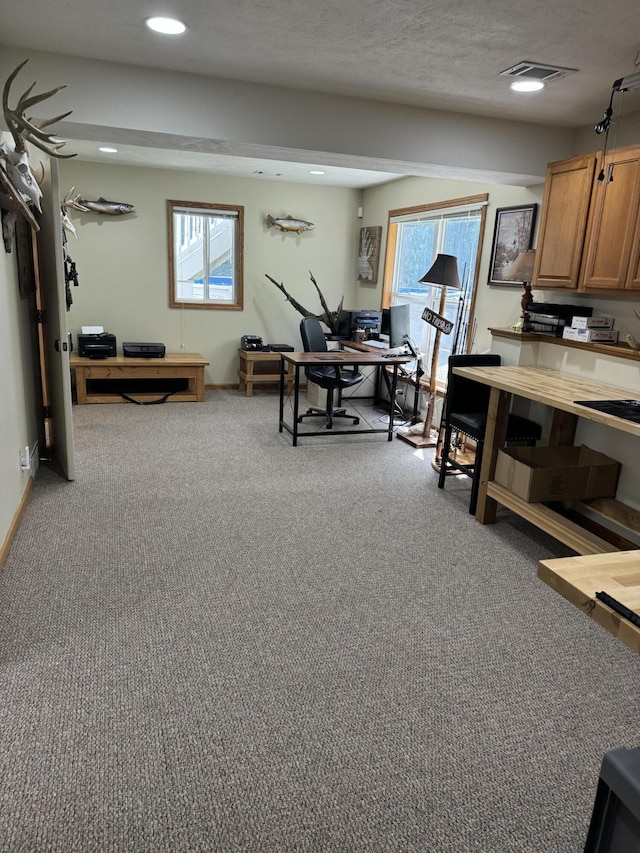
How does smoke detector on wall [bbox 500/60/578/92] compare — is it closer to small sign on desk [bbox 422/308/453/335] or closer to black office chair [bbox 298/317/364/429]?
small sign on desk [bbox 422/308/453/335]

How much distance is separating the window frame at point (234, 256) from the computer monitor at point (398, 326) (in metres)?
2.34

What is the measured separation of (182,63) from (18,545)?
275 centimetres

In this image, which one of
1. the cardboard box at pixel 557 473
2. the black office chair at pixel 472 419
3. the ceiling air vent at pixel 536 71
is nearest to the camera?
the ceiling air vent at pixel 536 71

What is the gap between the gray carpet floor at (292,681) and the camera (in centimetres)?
159

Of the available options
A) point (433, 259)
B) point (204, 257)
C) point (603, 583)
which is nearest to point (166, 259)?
point (204, 257)

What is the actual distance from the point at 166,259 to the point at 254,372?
170 cm

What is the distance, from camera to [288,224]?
7078 millimetres

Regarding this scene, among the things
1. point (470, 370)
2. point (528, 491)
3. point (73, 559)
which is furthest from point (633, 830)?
point (470, 370)

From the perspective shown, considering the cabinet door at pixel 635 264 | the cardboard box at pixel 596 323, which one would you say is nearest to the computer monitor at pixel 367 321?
the cardboard box at pixel 596 323

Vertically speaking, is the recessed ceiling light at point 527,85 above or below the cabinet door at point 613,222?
above

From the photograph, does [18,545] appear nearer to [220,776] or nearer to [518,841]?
[220,776]

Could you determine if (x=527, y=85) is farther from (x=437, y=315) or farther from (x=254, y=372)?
(x=254, y=372)

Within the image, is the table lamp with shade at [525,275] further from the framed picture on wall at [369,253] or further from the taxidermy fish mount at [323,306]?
the framed picture on wall at [369,253]

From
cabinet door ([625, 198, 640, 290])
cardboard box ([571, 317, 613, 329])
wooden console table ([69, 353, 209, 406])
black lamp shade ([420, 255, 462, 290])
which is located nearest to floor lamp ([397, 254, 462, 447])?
black lamp shade ([420, 255, 462, 290])
